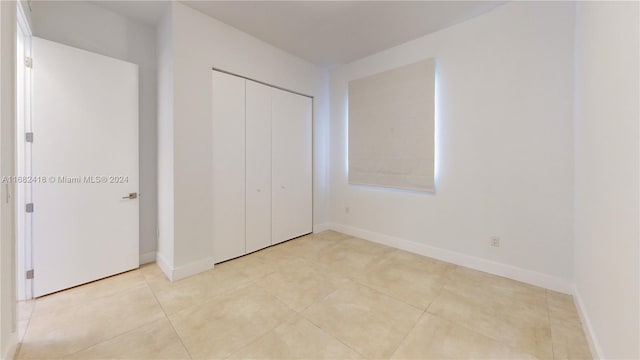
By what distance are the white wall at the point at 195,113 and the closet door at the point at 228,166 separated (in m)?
0.10

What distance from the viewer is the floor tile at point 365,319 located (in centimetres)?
163

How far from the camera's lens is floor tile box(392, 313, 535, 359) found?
1.52 m

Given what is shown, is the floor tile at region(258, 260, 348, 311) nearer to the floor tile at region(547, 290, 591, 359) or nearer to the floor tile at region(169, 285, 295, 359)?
the floor tile at region(169, 285, 295, 359)

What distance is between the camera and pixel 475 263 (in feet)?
9.16

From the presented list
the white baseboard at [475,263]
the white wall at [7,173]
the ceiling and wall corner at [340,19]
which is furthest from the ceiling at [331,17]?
the white baseboard at [475,263]

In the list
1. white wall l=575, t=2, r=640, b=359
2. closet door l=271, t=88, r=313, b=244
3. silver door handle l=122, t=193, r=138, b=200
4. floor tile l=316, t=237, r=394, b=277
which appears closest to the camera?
white wall l=575, t=2, r=640, b=359

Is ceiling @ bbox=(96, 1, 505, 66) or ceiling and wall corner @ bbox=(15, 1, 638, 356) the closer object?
ceiling and wall corner @ bbox=(15, 1, 638, 356)

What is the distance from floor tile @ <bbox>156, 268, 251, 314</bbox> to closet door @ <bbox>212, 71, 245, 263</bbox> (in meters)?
0.35

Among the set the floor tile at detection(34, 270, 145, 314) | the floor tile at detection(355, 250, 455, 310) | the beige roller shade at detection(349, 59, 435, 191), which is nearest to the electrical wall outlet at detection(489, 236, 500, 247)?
the floor tile at detection(355, 250, 455, 310)

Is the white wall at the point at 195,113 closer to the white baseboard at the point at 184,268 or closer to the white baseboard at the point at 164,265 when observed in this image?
the white baseboard at the point at 184,268

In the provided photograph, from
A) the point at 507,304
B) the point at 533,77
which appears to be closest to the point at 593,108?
the point at 533,77

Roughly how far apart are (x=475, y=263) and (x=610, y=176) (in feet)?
5.76

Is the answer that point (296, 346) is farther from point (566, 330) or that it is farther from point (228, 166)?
point (228, 166)

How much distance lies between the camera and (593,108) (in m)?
1.68
